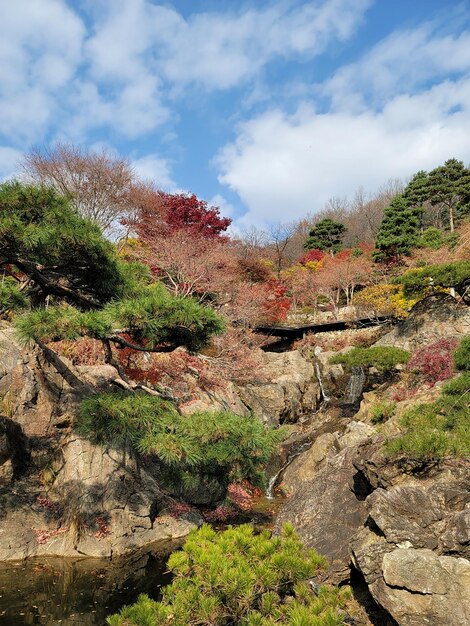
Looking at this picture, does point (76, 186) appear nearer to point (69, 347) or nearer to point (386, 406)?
point (69, 347)

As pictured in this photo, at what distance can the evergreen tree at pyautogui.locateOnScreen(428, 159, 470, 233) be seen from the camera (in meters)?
31.8

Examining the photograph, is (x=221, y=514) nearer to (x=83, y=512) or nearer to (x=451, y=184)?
(x=83, y=512)

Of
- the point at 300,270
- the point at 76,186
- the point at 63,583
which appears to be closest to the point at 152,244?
the point at 76,186

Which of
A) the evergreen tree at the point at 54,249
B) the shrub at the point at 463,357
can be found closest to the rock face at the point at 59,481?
the evergreen tree at the point at 54,249

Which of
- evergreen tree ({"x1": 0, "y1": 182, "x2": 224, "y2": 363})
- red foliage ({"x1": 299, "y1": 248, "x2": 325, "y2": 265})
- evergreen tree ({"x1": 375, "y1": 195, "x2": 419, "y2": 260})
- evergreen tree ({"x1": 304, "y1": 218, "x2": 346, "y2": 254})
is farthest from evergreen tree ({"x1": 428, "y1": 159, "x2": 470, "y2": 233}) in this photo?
evergreen tree ({"x1": 0, "y1": 182, "x2": 224, "y2": 363})

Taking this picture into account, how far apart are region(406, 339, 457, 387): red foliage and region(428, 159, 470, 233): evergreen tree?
74.0ft

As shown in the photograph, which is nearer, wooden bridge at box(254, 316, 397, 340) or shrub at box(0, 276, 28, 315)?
shrub at box(0, 276, 28, 315)

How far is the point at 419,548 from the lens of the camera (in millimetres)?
4148

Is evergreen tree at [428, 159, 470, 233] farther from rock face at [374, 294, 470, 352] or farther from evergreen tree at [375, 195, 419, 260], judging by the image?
rock face at [374, 294, 470, 352]

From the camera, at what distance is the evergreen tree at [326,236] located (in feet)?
123

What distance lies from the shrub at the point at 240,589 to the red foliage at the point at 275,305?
62.1 feet

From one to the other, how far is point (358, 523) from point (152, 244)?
18.3 meters

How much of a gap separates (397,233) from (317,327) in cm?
1105

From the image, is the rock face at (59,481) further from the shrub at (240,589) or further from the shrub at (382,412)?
the shrub at (382,412)
